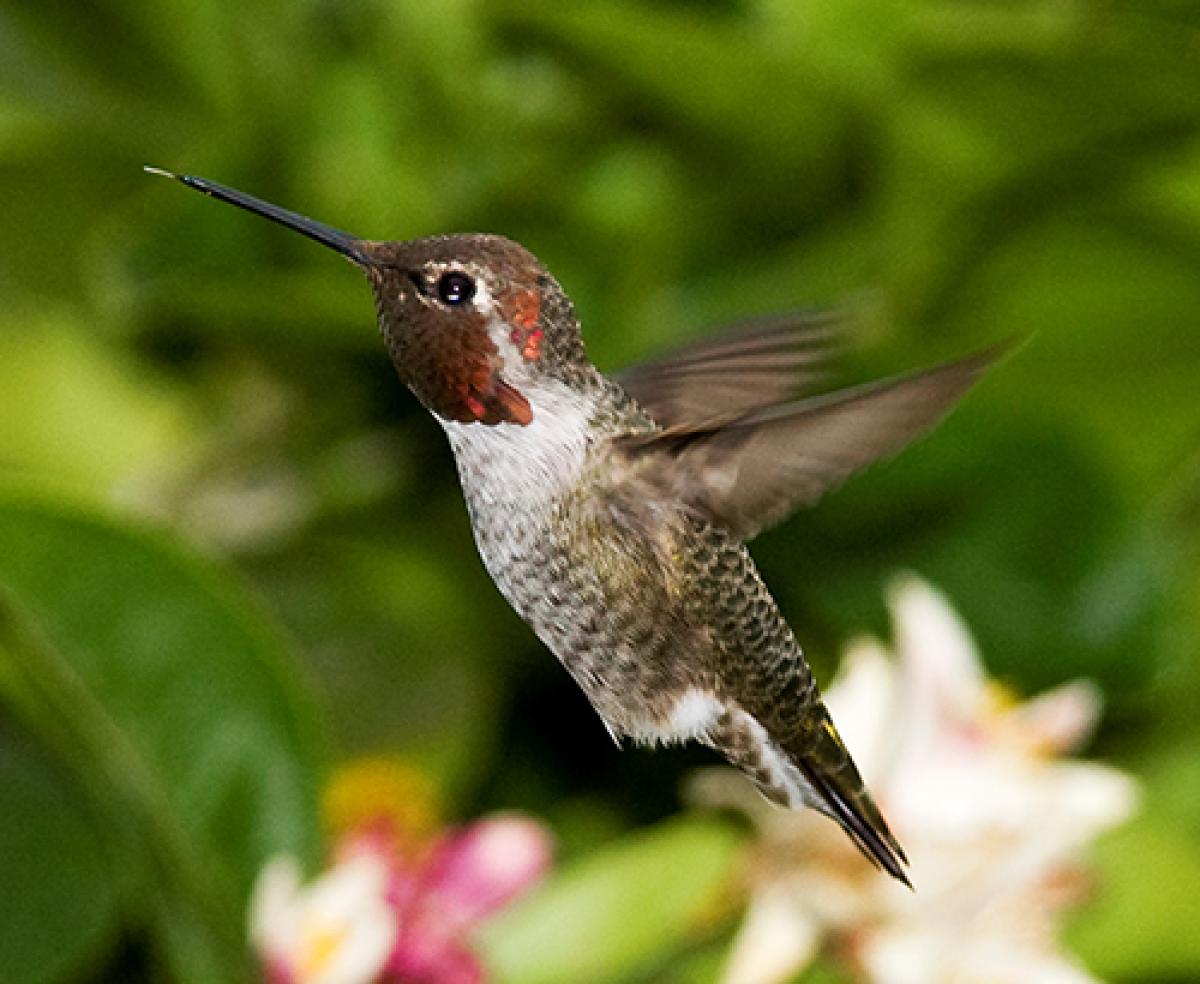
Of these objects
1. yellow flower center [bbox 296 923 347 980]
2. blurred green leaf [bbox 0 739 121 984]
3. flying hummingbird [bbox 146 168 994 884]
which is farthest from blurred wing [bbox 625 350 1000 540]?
blurred green leaf [bbox 0 739 121 984]

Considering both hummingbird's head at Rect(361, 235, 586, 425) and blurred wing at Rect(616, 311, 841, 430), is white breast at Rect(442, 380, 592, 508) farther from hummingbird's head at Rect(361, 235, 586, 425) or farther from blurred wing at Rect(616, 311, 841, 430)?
blurred wing at Rect(616, 311, 841, 430)

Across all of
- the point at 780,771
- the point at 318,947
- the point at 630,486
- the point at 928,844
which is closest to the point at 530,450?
the point at 630,486

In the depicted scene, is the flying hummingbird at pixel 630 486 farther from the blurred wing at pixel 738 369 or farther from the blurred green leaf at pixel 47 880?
the blurred green leaf at pixel 47 880

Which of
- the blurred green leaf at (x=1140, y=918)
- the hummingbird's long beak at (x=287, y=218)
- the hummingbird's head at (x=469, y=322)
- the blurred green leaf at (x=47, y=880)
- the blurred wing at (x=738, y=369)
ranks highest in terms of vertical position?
the hummingbird's long beak at (x=287, y=218)

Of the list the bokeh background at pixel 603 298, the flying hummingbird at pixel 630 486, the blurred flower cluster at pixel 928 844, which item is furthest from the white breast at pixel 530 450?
the bokeh background at pixel 603 298

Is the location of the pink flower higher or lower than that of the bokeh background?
lower

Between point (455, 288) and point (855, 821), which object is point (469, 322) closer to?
point (455, 288)
